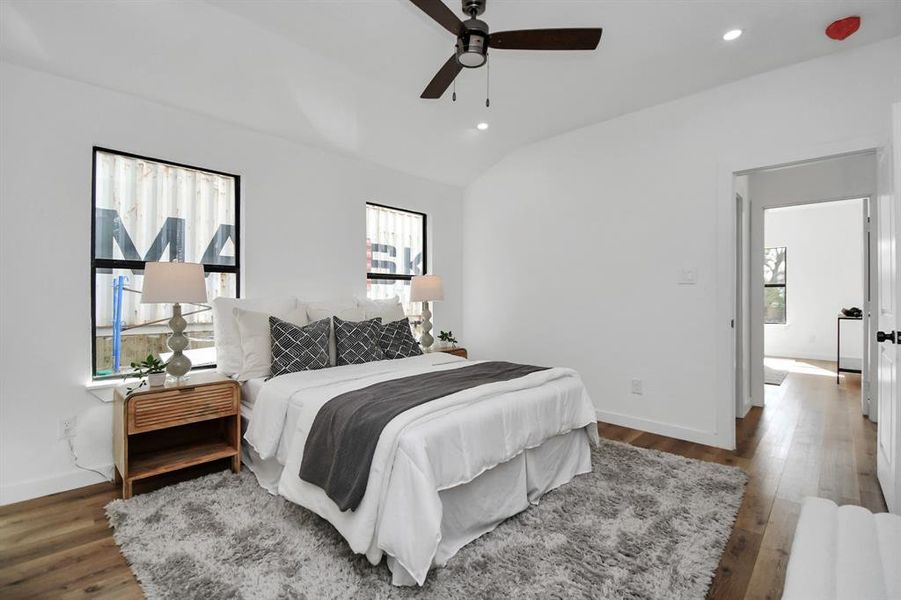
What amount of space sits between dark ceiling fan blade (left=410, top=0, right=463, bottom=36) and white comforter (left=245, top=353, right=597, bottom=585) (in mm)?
1808

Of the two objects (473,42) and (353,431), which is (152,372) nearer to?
(353,431)

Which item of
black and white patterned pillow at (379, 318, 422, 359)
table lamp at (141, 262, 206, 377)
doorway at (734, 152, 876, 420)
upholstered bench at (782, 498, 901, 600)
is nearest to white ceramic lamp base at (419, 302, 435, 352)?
black and white patterned pillow at (379, 318, 422, 359)

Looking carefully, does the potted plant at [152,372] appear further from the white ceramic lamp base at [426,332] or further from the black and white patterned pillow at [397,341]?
the white ceramic lamp base at [426,332]

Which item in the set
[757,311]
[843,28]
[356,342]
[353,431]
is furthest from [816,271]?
[353,431]

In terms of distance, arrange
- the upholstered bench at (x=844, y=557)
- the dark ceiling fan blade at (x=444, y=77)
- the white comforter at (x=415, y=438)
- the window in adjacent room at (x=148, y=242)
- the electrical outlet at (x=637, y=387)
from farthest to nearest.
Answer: the electrical outlet at (x=637, y=387) → the window in adjacent room at (x=148, y=242) → the dark ceiling fan blade at (x=444, y=77) → the white comforter at (x=415, y=438) → the upholstered bench at (x=844, y=557)

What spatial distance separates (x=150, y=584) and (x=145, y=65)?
2.87m

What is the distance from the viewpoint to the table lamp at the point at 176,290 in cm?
258

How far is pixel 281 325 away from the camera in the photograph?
9.87 feet

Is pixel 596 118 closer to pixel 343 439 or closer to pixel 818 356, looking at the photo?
pixel 343 439

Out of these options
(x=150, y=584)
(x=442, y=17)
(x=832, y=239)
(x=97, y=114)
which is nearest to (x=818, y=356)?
(x=832, y=239)

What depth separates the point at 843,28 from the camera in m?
2.58

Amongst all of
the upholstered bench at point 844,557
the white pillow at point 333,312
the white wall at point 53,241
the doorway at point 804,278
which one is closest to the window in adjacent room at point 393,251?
the white pillow at point 333,312

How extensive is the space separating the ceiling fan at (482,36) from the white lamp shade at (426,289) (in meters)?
2.32

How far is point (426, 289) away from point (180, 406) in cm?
233
